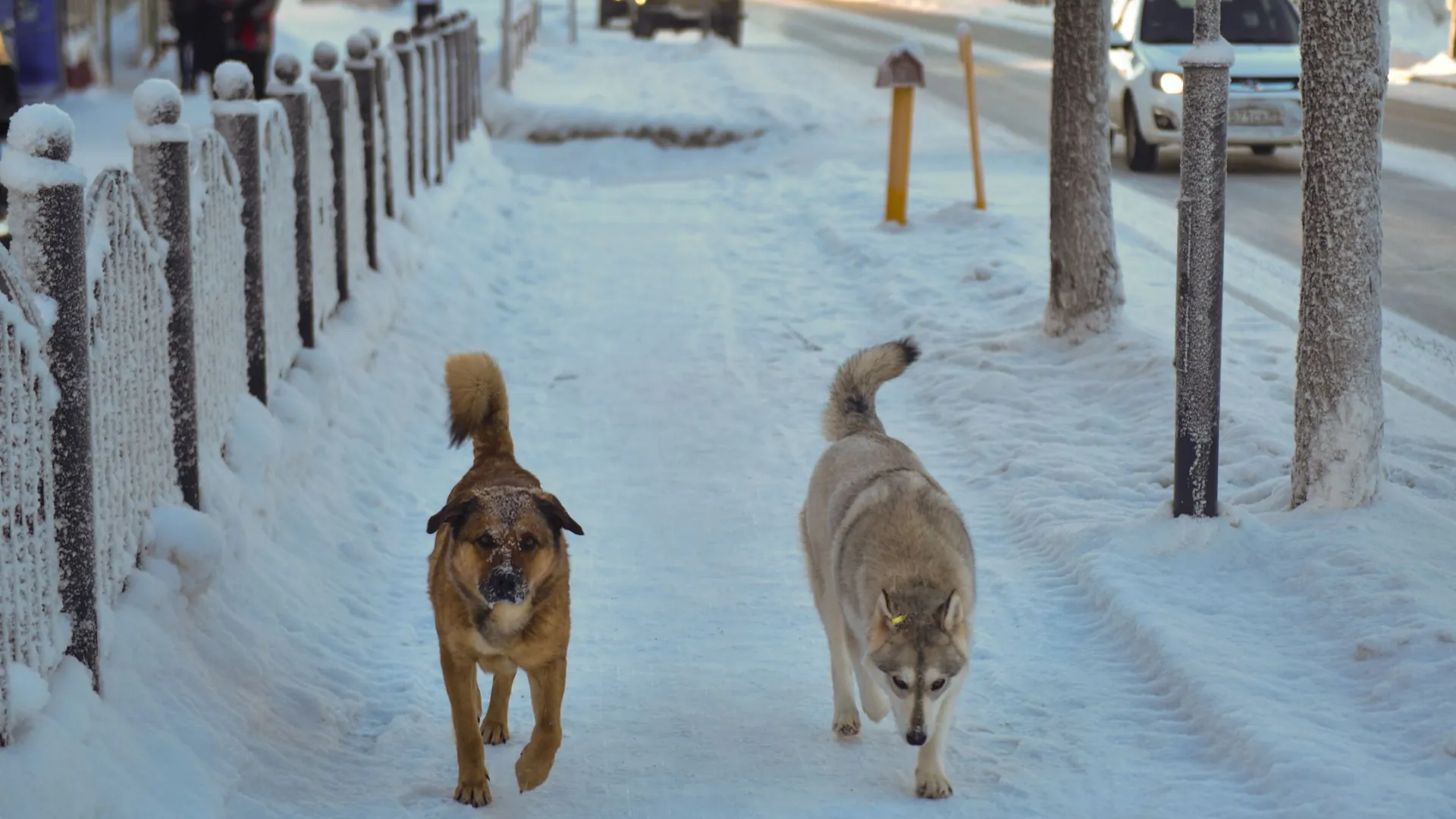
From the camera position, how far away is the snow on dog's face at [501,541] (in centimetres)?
483

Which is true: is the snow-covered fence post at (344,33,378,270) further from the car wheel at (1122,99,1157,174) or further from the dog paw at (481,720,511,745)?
the car wheel at (1122,99,1157,174)

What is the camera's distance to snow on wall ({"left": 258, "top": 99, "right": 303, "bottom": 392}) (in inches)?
317

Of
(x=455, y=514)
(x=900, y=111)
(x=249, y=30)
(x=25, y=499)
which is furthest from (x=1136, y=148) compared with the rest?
(x=25, y=499)

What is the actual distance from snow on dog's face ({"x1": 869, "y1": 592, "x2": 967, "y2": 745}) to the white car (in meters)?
12.6

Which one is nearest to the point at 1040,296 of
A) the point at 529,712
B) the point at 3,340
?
the point at 529,712

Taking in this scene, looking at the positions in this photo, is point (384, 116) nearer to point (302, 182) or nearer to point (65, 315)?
point (302, 182)

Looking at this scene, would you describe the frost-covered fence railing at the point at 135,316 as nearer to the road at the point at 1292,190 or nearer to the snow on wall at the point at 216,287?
the snow on wall at the point at 216,287

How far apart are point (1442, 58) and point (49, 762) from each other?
29.4 meters

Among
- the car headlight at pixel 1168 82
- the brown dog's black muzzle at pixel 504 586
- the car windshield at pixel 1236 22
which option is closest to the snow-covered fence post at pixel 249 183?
the brown dog's black muzzle at pixel 504 586

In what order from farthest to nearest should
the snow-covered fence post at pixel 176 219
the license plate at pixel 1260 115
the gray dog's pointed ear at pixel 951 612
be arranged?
the license plate at pixel 1260 115
the snow-covered fence post at pixel 176 219
the gray dog's pointed ear at pixel 951 612

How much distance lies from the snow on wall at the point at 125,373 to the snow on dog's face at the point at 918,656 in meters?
2.23

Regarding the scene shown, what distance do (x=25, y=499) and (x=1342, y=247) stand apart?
506 cm

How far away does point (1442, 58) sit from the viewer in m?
29.4

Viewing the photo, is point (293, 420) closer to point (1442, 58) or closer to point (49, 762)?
point (49, 762)
